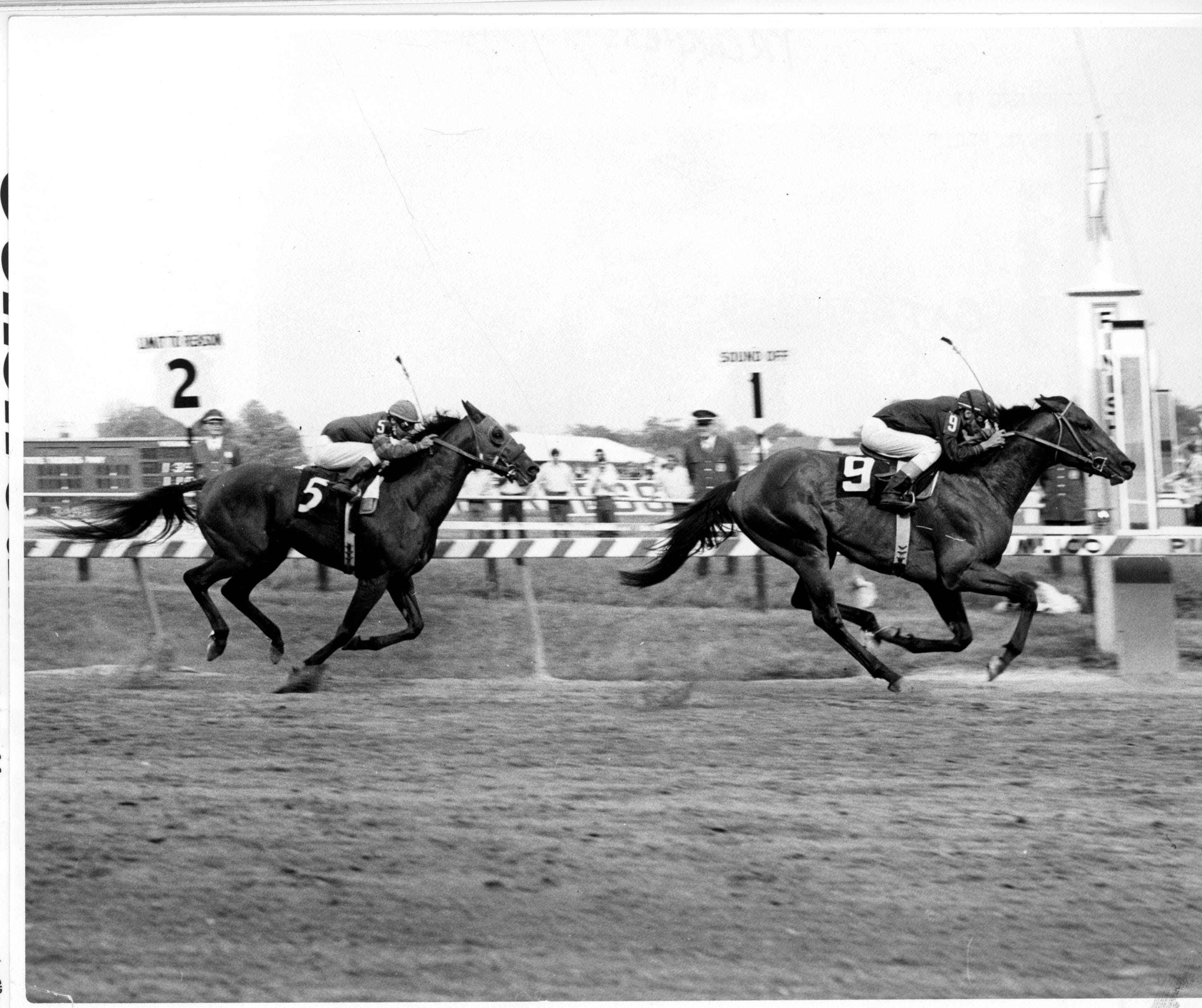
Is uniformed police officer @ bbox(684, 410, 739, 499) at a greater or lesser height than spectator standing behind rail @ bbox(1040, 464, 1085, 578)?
greater

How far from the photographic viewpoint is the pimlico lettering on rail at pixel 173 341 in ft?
20.5

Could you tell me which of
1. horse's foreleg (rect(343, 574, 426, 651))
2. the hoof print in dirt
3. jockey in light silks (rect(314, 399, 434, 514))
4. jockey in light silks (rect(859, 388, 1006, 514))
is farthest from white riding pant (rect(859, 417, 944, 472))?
the hoof print in dirt

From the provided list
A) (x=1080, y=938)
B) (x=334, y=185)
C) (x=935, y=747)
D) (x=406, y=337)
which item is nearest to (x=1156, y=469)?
(x=935, y=747)

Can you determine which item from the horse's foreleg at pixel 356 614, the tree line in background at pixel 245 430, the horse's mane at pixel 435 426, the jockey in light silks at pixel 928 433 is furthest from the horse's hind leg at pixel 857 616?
the tree line in background at pixel 245 430

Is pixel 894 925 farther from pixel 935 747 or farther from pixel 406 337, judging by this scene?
pixel 406 337

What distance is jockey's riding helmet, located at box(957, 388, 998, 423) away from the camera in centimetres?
652

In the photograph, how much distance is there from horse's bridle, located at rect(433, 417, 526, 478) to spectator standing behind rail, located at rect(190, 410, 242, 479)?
A: 0.91 m

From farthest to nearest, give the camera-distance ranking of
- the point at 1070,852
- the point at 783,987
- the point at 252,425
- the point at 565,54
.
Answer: the point at 252,425 → the point at 565,54 → the point at 1070,852 → the point at 783,987

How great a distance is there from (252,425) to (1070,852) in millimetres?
3871

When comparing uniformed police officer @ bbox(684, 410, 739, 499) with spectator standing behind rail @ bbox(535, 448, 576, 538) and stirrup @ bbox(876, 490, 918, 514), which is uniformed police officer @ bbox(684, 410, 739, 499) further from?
stirrup @ bbox(876, 490, 918, 514)

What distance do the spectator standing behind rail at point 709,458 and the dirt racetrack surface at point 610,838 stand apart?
97 centimetres

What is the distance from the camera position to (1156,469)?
669cm

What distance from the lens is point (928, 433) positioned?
6531 millimetres

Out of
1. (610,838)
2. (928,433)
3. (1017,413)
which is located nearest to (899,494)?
(928,433)
